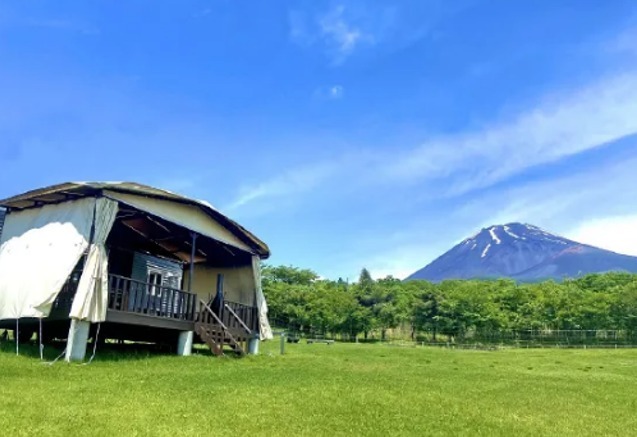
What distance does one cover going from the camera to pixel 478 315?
56094mm

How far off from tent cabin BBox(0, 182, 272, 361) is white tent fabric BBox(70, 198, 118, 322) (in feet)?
0.08

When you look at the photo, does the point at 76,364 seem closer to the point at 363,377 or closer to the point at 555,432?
the point at 363,377

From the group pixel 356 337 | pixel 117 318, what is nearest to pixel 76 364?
pixel 117 318

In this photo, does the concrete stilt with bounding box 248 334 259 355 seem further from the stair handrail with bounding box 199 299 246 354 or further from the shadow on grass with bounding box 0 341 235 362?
the shadow on grass with bounding box 0 341 235 362

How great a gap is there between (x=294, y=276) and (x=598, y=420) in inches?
3514

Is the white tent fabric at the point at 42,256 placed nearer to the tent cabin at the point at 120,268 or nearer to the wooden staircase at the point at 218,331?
the tent cabin at the point at 120,268

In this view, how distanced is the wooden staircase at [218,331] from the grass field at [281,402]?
7.48 feet

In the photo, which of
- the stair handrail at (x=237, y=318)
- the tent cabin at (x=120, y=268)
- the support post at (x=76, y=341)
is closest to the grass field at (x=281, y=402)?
the support post at (x=76, y=341)

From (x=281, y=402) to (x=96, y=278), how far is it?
22.3 ft

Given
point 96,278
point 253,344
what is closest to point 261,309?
point 253,344

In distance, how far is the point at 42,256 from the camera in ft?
46.8

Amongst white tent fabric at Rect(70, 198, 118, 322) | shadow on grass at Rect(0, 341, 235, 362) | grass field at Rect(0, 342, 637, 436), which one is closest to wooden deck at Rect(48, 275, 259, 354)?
white tent fabric at Rect(70, 198, 118, 322)

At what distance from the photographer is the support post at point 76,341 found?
12.3 meters

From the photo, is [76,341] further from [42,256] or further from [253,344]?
[253,344]
